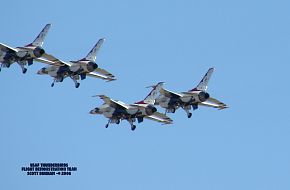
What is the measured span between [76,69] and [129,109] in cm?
1584

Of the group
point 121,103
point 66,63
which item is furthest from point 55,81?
point 121,103

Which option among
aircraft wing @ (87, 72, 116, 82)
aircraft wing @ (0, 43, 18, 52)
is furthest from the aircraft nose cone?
aircraft wing @ (0, 43, 18, 52)

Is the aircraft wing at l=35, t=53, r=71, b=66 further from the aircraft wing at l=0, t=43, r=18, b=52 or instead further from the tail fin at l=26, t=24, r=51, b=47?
the aircraft wing at l=0, t=43, r=18, b=52

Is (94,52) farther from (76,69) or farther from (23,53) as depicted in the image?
(23,53)

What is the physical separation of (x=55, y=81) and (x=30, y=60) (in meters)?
6.47

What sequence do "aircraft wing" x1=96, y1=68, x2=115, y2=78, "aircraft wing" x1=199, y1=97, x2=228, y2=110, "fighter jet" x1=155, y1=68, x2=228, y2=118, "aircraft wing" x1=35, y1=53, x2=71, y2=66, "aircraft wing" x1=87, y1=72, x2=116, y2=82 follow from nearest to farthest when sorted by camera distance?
1. "fighter jet" x1=155, y1=68, x2=228, y2=118
2. "aircraft wing" x1=199, y1=97, x2=228, y2=110
3. "aircraft wing" x1=35, y1=53, x2=71, y2=66
4. "aircraft wing" x1=87, y1=72, x2=116, y2=82
5. "aircraft wing" x1=96, y1=68, x2=115, y2=78

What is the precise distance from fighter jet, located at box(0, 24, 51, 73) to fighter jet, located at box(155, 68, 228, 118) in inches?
999

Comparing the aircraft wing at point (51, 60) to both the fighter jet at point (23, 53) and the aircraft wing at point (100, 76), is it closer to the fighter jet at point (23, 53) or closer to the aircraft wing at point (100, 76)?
the fighter jet at point (23, 53)

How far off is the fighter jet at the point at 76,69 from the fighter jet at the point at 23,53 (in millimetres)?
3097

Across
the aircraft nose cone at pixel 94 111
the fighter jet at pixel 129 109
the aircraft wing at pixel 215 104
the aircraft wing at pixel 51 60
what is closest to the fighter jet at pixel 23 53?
the aircraft wing at pixel 51 60

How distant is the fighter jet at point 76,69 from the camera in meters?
165

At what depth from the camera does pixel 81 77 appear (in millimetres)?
167750

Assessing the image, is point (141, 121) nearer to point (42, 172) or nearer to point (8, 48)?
point (42, 172)

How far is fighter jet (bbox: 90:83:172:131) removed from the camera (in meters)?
156
